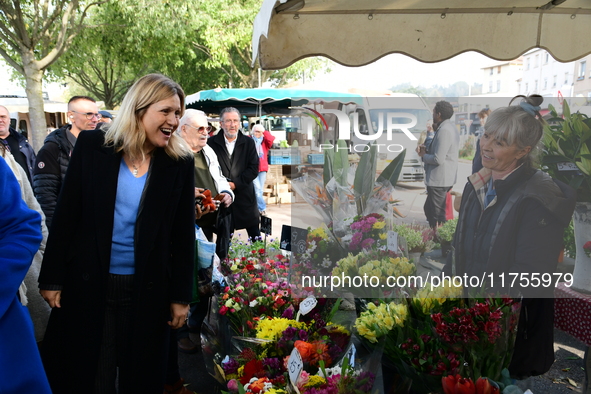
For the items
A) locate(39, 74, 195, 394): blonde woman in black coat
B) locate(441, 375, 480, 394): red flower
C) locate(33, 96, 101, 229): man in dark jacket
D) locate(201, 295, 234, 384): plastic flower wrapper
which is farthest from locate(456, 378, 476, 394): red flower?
locate(33, 96, 101, 229): man in dark jacket

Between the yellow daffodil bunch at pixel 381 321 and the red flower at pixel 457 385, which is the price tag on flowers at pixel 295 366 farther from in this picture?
the red flower at pixel 457 385

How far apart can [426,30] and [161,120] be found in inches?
79.5

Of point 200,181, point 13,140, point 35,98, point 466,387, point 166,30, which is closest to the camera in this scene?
point 466,387

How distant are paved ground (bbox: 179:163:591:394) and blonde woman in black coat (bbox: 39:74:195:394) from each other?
62cm

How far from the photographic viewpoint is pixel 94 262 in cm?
203

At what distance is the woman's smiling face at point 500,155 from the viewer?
164 centimetres

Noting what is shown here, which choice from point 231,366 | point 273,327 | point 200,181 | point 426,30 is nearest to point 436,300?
point 273,327

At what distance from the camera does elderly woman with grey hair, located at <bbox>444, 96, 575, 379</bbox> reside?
5.40ft

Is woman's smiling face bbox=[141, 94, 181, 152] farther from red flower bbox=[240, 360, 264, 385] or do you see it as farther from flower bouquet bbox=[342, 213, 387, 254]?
red flower bbox=[240, 360, 264, 385]

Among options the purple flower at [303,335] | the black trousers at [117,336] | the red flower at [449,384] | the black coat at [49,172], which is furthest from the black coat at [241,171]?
the red flower at [449,384]

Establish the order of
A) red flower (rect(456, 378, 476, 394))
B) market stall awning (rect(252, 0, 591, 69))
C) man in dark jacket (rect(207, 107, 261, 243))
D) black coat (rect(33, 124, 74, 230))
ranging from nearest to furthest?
red flower (rect(456, 378, 476, 394)) → market stall awning (rect(252, 0, 591, 69)) → black coat (rect(33, 124, 74, 230)) → man in dark jacket (rect(207, 107, 261, 243))

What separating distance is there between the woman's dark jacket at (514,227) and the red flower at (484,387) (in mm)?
374

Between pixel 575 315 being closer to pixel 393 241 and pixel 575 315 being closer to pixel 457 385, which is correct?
pixel 393 241

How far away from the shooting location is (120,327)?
6.97 ft
